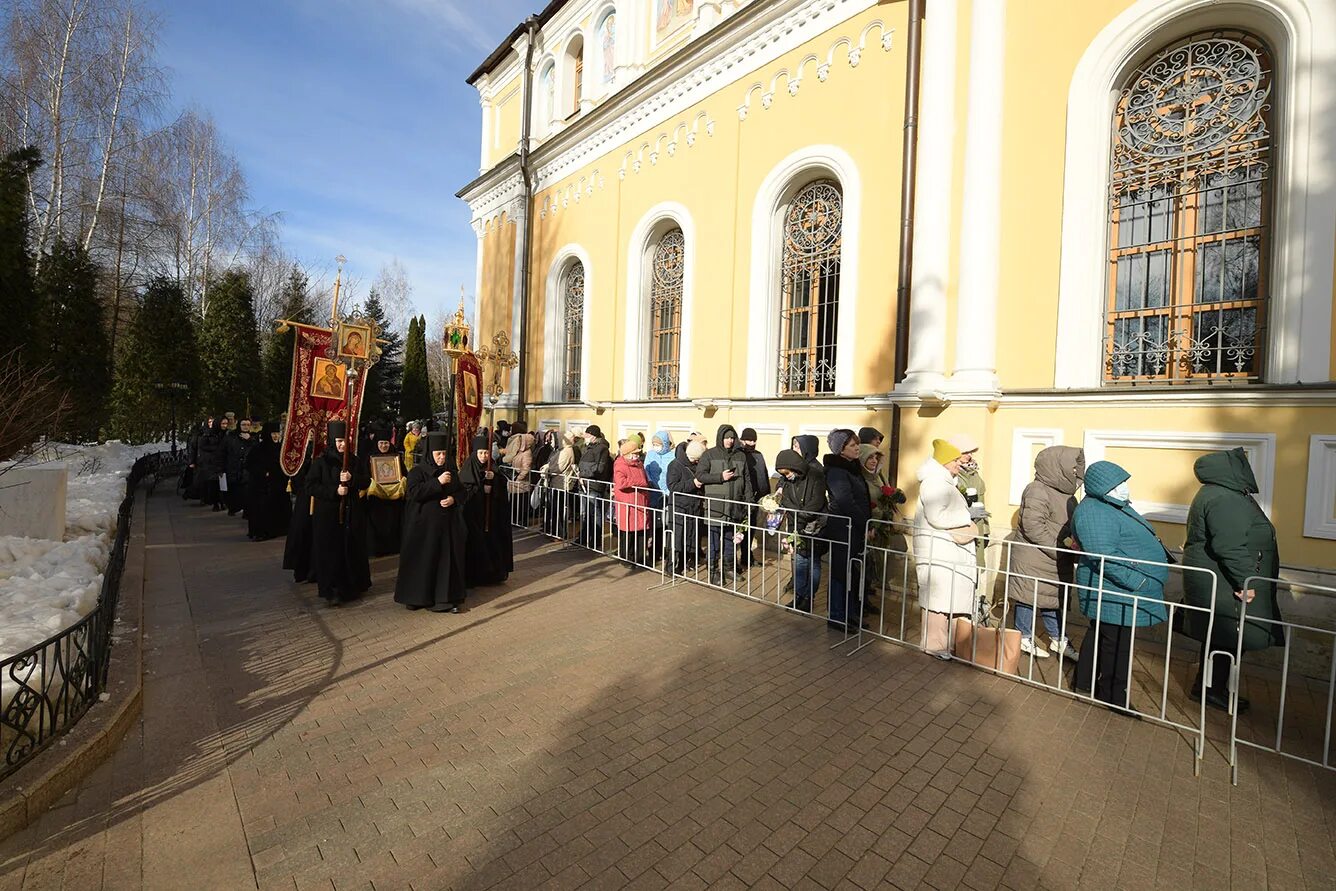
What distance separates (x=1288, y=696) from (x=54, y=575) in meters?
9.54

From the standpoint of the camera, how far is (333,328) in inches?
318

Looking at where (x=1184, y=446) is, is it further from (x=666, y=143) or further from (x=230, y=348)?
(x=230, y=348)

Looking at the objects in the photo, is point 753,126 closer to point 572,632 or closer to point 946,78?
point 946,78

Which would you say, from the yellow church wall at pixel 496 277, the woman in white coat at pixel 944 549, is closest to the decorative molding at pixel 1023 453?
the woman in white coat at pixel 944 549

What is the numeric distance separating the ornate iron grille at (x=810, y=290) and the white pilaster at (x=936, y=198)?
5.25 feet

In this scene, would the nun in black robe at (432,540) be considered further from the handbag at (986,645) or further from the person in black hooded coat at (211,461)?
the person in black hooded coat at (211,461)

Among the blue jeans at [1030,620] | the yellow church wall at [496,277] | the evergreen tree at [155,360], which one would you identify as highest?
the yellow church wall at [496,277]

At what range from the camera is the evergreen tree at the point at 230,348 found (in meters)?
21.6

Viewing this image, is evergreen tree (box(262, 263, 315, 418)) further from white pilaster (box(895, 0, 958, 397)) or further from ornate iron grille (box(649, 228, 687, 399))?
white pilaster (box(895, 0, 958, 397))

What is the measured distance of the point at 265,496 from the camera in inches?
366

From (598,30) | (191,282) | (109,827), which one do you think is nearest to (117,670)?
(109,827)

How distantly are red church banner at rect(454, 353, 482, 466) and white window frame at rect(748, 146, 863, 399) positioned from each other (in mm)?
4183

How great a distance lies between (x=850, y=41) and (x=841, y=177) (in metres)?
1.83

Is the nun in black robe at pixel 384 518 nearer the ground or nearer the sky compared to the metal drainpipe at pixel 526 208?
nearer the ground
